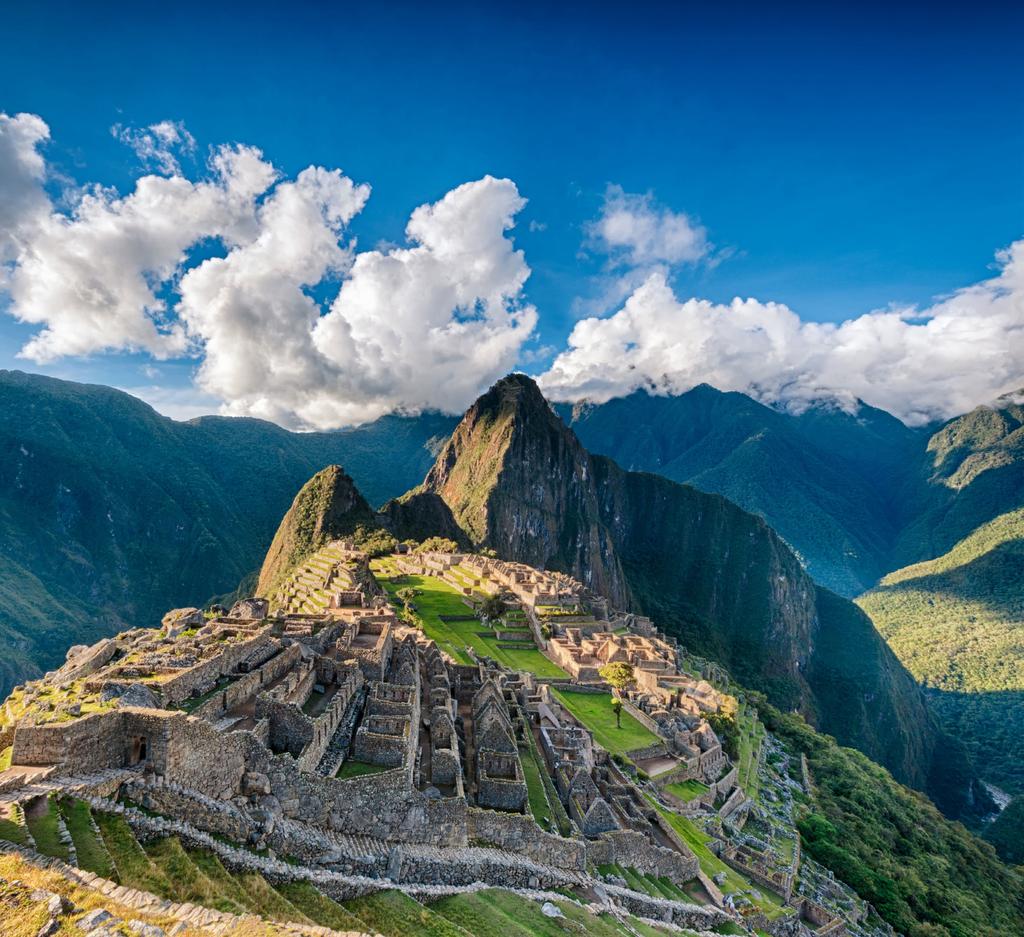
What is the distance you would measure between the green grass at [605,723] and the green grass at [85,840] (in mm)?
29960

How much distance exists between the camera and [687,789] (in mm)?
35375

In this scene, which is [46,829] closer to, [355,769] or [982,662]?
[355,769]

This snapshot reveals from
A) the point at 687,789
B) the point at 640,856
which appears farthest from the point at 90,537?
the point at 640,856

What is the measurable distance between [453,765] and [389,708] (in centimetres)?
291

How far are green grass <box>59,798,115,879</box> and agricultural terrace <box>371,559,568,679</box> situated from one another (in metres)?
29.1

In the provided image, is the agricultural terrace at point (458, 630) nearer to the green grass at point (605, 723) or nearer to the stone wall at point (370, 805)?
the green grass at point (605, 723)

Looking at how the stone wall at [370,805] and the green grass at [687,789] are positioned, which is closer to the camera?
the stone wall at [370,805]

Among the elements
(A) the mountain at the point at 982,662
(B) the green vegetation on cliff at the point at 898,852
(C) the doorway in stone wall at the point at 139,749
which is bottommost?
(B) the green vegetation on cliff at the point at 898,852

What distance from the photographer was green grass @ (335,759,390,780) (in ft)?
54.6

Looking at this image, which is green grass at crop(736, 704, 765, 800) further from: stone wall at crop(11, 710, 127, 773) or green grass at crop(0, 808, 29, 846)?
green grass at crop(0, 808, 29, 846)

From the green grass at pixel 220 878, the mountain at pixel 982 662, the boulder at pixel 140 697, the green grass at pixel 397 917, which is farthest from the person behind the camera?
the mountain at pixel 982 662

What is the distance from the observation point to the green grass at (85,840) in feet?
31.0

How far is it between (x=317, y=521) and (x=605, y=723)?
271 ft

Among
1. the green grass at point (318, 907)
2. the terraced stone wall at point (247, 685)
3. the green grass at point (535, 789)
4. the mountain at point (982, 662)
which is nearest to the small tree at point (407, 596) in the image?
the green grass at point (535, 789)
